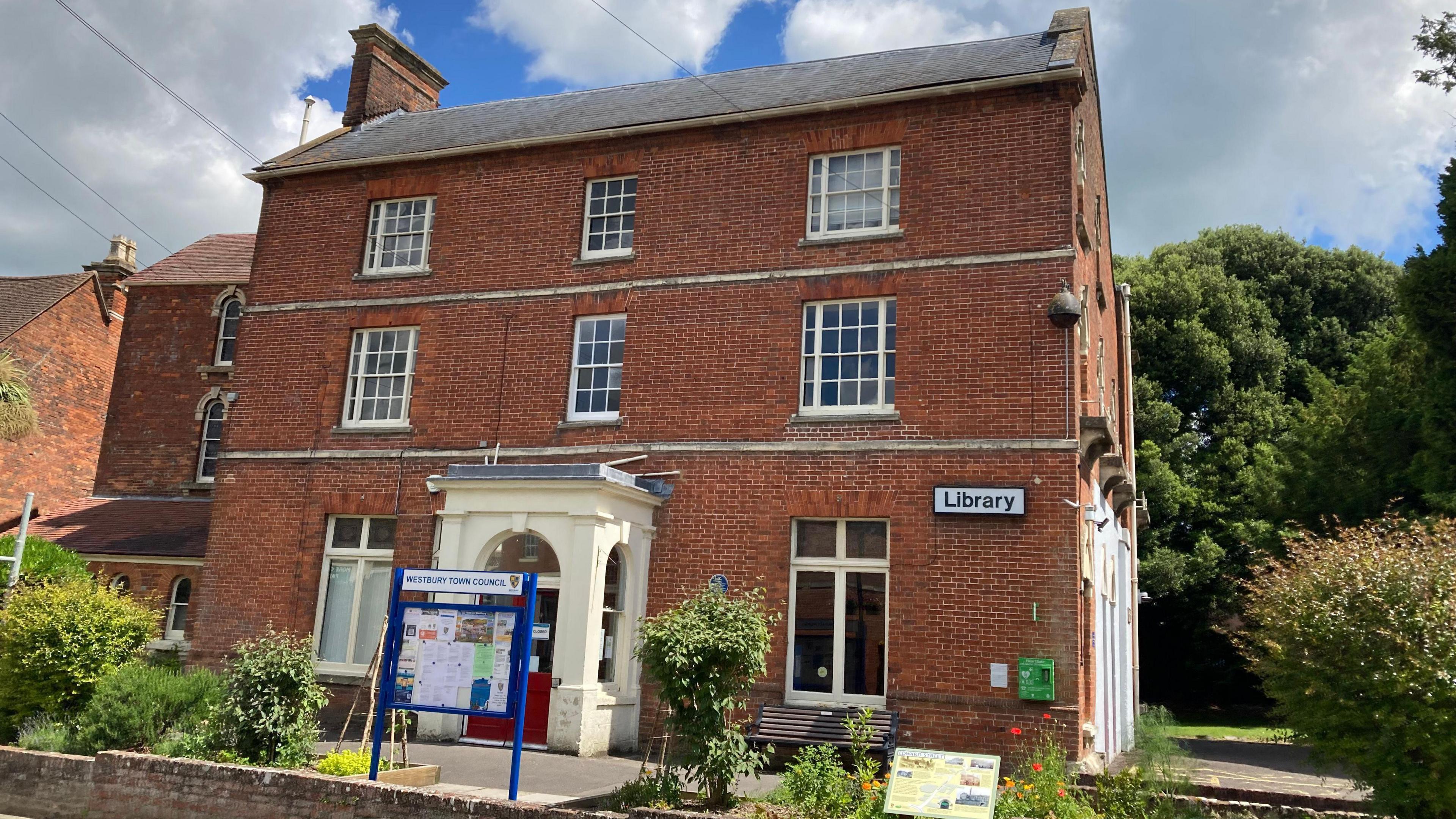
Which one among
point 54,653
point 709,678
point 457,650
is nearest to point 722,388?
point 457,650

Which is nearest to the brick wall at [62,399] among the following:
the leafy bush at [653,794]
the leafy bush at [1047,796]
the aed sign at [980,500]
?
the leafy bush at [653,794]

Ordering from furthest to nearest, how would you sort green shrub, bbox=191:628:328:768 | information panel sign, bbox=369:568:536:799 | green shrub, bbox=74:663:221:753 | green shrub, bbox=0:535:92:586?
green shrub, bbox=0:535:92:586, green shrub, bbox=74:663:221:753, green shrub, bbox=191:628:328:768, information panel sign, bbox=369:568:536:799

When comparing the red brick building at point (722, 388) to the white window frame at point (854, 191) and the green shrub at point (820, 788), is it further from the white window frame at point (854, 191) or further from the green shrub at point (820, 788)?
the green shrub at point (820, 788)

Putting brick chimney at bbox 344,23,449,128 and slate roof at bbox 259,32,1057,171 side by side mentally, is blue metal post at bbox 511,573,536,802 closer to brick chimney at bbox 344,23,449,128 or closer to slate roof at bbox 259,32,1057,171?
slate roof at bbox 259,32,1057,171

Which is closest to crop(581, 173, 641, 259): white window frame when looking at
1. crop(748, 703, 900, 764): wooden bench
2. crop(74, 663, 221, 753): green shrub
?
crop(748, 703, 900, 764): wooden bench

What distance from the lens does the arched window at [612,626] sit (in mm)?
15531

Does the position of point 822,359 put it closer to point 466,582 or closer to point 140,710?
point 466,582

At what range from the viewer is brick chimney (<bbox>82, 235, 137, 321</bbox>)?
32.8m

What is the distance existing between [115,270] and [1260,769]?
110ft

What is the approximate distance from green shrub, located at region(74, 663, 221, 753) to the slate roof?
9937 millimetres

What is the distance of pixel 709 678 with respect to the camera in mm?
9938

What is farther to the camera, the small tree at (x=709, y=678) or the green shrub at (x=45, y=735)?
the green shrub at (x=45, y=735)

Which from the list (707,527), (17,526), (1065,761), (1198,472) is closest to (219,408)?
(17,526)

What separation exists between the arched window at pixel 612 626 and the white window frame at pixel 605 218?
4.91m
